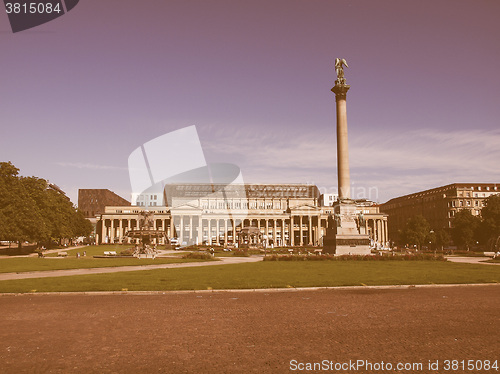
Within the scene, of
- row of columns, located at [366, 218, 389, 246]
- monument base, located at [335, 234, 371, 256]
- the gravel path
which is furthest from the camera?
row of columns, located at [366, 218, 389, 246]

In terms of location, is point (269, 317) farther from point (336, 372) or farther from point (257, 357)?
point (336, 372)

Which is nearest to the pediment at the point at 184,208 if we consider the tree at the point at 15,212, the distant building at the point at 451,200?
the distant building at the point at 451,200

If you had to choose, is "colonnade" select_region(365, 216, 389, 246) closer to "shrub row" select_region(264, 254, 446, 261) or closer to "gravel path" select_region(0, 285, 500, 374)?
"shrub row" select_region(264, 254, 446, 261)

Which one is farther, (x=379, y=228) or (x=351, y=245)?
(x=379, y=228)

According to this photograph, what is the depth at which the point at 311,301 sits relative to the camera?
18578mm

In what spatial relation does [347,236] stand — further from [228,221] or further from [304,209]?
[228,221]

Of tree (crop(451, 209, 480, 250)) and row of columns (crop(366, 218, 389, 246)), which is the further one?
row of columns (crop(366, 218, 389, 246))

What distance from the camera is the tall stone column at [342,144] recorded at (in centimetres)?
5834

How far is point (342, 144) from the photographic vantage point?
2341 inches

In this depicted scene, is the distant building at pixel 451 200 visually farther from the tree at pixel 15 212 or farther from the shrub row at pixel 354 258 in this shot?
the tree at pixel 15 212

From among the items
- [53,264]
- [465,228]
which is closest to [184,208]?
[465,228]

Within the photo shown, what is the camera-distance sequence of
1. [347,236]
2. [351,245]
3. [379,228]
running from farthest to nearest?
[379,228]
[347,236]
[351,245]

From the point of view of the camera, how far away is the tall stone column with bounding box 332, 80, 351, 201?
58.3 meters

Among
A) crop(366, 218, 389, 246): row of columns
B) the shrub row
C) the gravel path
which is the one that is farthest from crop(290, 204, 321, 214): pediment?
the gravel path
